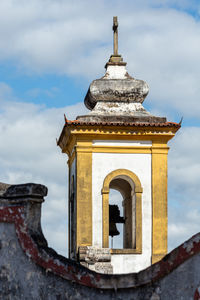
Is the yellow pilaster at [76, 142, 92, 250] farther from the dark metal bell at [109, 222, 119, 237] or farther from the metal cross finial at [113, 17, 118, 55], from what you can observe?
the metal cross finial at [113, 17, 118, 55]

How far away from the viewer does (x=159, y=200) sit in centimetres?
1516

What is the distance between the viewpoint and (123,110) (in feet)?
50.7

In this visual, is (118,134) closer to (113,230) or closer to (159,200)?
(159,200)

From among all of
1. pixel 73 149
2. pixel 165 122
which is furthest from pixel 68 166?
pixel 165 122

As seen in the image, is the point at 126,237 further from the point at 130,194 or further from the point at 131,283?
the point at 131,283

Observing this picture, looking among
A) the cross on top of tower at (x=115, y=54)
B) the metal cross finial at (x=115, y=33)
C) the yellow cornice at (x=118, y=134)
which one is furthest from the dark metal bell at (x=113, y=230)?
the metal cross finial at (x=115, y=33)

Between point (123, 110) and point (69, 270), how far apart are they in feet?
30.5

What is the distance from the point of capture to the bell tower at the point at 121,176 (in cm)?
1488

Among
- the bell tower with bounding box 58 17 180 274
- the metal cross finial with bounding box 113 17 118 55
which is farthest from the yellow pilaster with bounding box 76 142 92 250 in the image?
the metal cross finial with bounding box 113 17 118 55

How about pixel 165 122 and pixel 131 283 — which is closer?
pixel 131 283

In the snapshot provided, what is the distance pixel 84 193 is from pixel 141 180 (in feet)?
3.45

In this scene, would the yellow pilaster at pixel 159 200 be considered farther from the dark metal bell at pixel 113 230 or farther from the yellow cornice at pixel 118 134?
the dark metal bell at pixel 113 230

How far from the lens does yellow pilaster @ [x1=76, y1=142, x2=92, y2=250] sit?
14.8 m

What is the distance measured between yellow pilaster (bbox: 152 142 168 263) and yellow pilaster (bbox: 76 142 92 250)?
1140 mm
